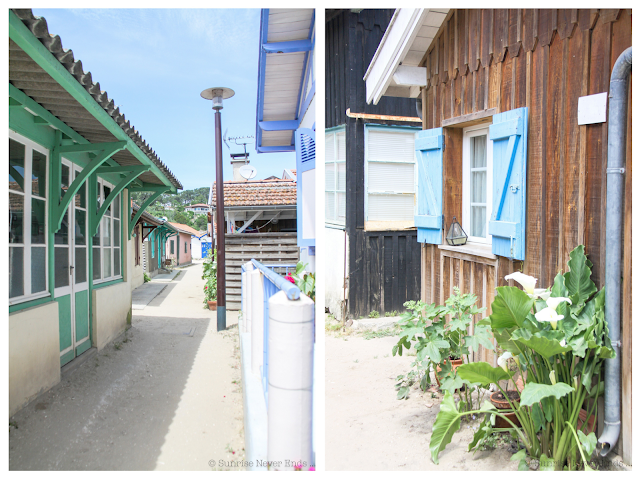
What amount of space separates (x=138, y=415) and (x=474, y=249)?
2.90 meters

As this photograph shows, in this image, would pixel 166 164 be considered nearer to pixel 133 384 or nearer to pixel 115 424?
pixel 133 384

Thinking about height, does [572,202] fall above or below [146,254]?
above

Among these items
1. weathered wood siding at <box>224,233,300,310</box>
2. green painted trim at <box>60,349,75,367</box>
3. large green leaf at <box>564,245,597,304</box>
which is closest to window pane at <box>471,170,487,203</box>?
large green leaf at <box>564,245,597,304</box>

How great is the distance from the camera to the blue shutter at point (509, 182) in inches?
115

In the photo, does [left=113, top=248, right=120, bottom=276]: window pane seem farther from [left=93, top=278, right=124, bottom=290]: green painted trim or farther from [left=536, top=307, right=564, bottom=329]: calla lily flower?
[left=536, top=307, right=564, bottom=329]: calla lily flower

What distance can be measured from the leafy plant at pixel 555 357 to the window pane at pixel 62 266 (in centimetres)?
361

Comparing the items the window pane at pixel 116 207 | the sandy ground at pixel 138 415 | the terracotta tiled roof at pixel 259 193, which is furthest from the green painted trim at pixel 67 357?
the terracotta tiled roof at pixel 259 193

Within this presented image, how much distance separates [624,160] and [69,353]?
483cm

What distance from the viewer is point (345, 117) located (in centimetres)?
581

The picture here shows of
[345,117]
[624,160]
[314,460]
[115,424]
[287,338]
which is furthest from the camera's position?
[345,117]

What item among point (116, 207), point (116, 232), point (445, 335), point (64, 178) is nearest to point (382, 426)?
point (445, 335)

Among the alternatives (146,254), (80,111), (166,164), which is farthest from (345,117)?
(146,254)

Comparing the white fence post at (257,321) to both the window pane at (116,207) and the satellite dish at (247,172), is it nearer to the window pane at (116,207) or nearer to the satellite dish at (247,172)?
the window pane at (116,207)

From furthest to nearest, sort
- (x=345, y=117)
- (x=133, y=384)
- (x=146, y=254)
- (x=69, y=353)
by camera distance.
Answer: (x=146, y=254) → (x=345, y=117) → (x=69, y=353) → (x=133, y=384)
